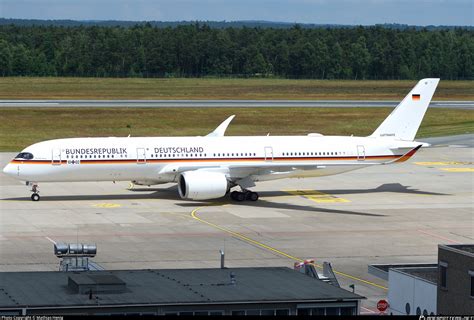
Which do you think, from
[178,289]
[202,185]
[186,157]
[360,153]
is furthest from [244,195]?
[178,289]

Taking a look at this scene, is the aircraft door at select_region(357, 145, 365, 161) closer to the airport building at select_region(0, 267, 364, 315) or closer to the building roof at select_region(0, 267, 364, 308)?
the building roof at select_region(0, 267, 364, 308)

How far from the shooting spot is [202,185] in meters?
65.1

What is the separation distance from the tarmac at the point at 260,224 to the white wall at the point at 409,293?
5.87 feet

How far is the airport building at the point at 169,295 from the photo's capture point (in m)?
27.4

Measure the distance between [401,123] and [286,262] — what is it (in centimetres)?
2509

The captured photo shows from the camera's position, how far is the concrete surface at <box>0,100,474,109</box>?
139 m

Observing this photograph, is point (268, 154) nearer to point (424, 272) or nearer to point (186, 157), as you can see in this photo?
point (186, 157)

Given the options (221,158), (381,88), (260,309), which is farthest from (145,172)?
(381,88)

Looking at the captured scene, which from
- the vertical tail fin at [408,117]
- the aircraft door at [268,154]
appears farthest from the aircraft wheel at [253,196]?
the vertical tail fin at [408,117]

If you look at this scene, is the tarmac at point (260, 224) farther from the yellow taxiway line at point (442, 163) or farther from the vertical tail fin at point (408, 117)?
the yellow taxiway line at point (442, 163)

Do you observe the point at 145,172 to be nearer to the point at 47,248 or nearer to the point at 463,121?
the point at 47,248

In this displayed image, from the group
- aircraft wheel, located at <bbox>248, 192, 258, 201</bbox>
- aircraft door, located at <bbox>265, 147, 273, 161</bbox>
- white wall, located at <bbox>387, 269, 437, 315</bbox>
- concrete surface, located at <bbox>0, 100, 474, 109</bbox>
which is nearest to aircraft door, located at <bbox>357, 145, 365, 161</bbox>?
aircraft door, located at <bbox>265, 147, 273, 161</bbox>

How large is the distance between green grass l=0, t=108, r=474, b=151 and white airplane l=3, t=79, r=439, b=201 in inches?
1168

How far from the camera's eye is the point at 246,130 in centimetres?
11188
